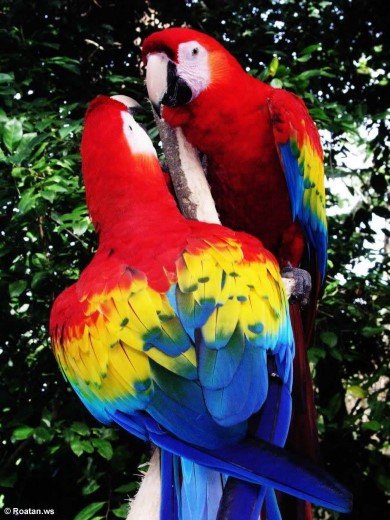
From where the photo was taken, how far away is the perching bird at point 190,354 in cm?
65

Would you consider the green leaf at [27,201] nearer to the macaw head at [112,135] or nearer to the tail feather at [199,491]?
the macaw head at [112,135]

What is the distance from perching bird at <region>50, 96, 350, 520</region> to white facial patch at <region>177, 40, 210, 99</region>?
0.48 metres

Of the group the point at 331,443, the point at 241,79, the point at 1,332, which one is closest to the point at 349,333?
the point at 331,443

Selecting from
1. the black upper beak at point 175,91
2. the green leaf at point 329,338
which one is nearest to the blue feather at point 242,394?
the black upper beak at point 175,91

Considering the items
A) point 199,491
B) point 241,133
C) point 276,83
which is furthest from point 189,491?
point 276,83

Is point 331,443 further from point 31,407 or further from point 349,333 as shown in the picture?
point 31,407

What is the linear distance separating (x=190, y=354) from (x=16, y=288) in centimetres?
86

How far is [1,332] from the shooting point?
1.62 m

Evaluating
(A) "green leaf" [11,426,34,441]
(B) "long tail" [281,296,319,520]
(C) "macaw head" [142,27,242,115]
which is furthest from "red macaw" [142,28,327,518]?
(A) "green leaf" [11,426,34,441]

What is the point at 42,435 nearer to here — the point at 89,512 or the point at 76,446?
the point at 76,446

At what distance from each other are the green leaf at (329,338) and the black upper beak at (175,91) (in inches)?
30.0

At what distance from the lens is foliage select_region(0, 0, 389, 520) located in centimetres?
147

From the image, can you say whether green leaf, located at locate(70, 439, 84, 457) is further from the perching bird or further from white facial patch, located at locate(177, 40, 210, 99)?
white facial patch, located at locate(177, 40, 210, 99)

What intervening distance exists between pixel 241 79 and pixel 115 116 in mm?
406
